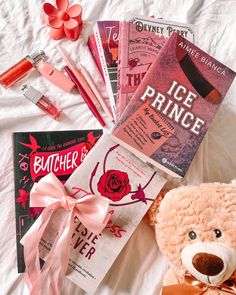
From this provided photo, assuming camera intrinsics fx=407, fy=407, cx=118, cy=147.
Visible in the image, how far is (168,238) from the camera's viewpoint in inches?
25.0

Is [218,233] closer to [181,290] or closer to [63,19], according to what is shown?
[181,290]

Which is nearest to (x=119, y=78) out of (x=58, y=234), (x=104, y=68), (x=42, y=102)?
(x=104, y=68)

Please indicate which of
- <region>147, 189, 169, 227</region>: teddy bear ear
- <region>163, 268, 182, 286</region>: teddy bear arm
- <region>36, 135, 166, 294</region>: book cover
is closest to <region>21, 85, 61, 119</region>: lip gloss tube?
<region>36, 135, 166, 294</region>: book cover

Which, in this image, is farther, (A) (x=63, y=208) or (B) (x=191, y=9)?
(B) (x=191, y=9)

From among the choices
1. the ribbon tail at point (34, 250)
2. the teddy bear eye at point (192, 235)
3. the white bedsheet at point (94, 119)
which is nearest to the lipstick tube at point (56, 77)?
the white bedsheet at point (94, 119)

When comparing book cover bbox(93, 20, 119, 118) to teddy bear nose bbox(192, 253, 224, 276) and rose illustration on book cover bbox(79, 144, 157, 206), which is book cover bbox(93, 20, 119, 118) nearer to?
rose illustration on book cover bbox(79, 144, 157, 206)

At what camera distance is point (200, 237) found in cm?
60

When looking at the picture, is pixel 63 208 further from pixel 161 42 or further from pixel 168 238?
pixel 161 42

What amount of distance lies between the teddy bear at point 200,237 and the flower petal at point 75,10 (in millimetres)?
401

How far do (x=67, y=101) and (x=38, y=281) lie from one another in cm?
33

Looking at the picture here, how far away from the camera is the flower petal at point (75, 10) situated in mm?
797

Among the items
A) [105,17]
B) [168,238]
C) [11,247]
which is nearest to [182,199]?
[168,238]

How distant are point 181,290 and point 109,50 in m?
0.45

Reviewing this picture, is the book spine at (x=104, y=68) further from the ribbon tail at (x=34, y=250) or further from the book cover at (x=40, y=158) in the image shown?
the ribbon tail at (x=34, y=250)
